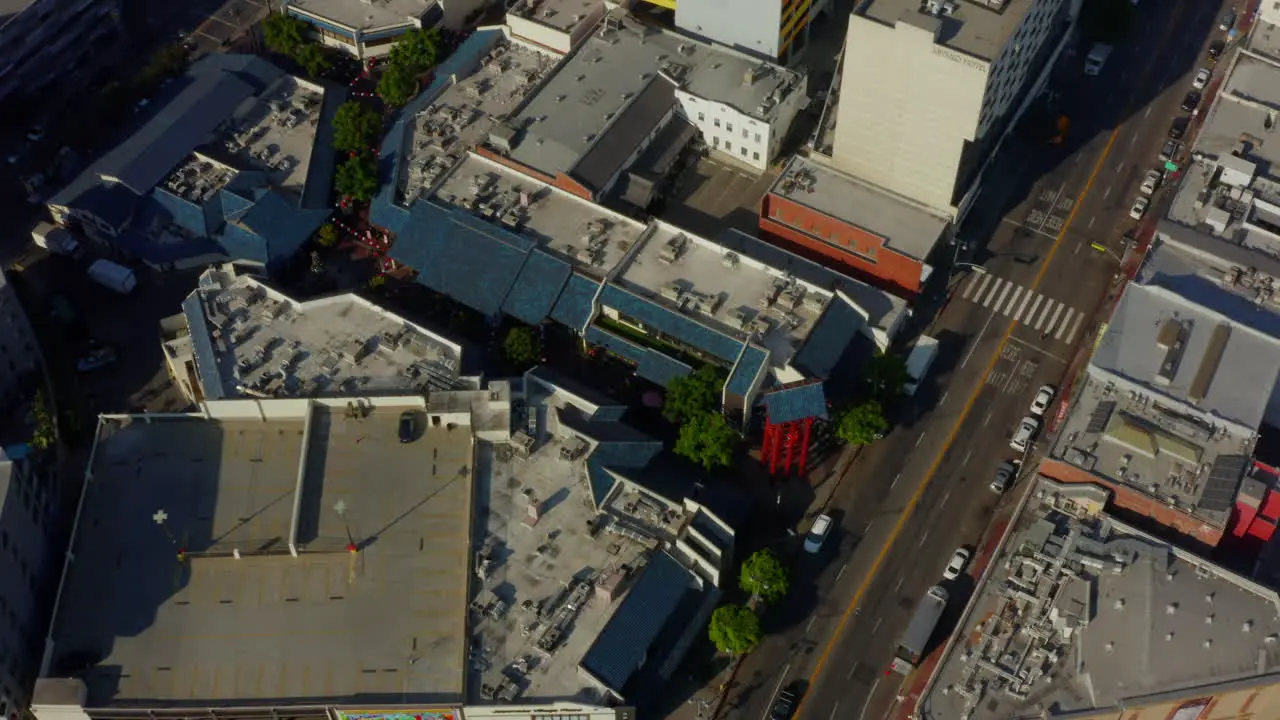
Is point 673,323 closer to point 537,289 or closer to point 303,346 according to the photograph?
point 537,289

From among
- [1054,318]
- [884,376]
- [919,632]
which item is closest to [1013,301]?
[1054,318]

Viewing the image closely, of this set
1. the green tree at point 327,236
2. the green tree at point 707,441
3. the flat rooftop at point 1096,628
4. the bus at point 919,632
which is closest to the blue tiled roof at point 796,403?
the green tree at point 707,441

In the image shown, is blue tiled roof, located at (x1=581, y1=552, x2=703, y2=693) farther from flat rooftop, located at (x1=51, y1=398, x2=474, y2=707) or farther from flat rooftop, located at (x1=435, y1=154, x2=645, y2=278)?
flat rooftop, located at (x1=435, y1=154, x2=645, y2=278)

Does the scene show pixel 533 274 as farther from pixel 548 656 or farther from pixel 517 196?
pixel 548 656

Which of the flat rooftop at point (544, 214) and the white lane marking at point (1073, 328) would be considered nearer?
the flat rooftop at point (544, 214)

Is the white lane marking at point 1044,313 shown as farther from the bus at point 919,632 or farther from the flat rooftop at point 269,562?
the flat rooftop at point 269,562

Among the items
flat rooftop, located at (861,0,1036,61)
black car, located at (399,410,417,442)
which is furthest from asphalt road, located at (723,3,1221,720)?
black car, located at (399,410,417,442)
